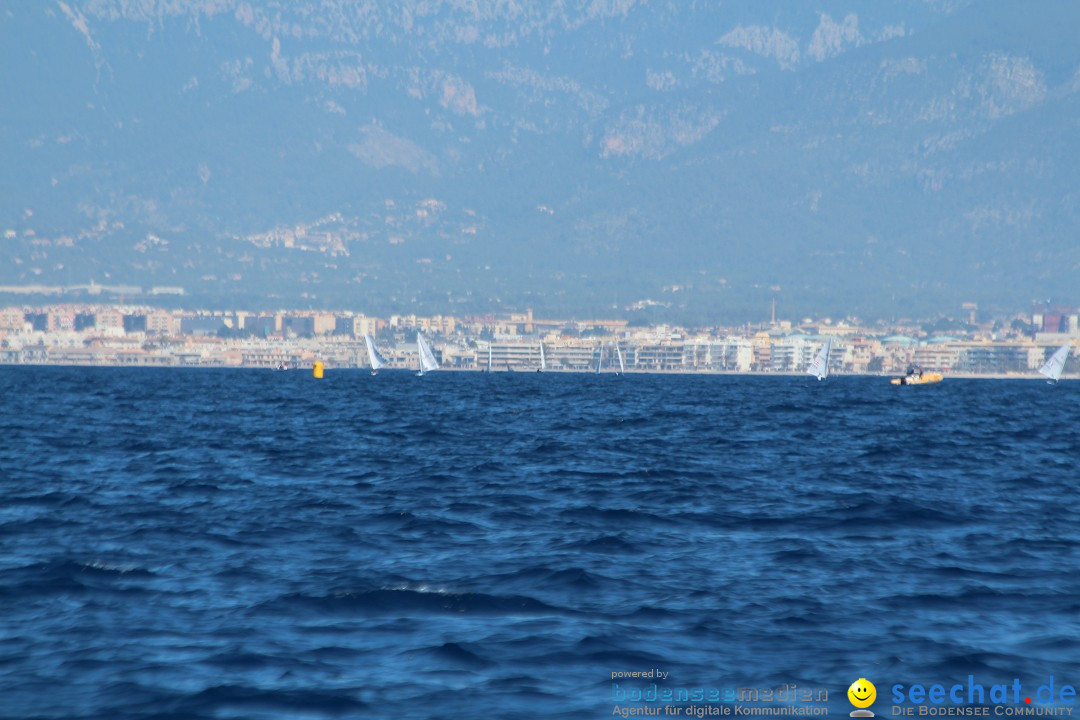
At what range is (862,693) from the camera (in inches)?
653

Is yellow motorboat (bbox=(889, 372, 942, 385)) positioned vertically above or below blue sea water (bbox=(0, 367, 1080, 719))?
above

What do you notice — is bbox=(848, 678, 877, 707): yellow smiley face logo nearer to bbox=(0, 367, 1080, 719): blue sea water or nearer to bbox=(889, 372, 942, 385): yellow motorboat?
bbox=(0, 367, 1080, 719): blue sea water

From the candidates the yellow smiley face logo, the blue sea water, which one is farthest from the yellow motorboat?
the yellow smiley face logo

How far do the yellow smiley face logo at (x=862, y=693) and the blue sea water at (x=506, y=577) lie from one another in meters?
0.18

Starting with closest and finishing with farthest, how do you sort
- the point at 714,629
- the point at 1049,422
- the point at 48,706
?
the point at 48,706 < the point at 714,629 < the point at 1049,422

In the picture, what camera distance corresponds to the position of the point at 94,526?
28359 millimetres

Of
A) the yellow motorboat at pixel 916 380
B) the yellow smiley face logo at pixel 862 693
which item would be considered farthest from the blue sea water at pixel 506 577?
the yellow motorboat at pixel 916 380

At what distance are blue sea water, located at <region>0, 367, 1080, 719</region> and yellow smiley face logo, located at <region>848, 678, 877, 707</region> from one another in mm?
185

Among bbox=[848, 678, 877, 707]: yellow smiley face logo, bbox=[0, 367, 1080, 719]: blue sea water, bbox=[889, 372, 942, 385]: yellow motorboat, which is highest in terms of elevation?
bbox=[889, 372, 942, 385]: yellow motorboat

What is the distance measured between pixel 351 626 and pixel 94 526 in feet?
34.3

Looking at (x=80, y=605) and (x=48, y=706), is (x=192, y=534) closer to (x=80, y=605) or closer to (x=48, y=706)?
(x=80, y=605)

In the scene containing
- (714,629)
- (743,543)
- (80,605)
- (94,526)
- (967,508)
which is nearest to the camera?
(714,629)

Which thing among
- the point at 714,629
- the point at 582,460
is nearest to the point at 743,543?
the point at 714,629

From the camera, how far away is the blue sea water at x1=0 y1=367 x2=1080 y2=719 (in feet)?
57.1
